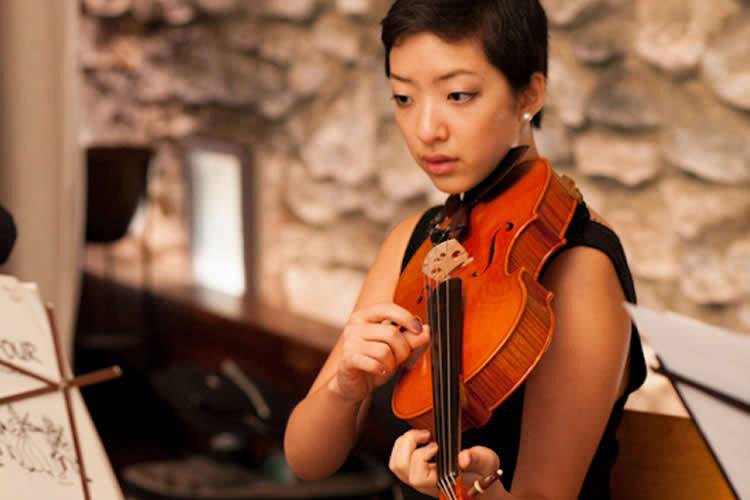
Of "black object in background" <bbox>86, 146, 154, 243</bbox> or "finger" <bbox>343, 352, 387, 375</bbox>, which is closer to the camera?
"finger" <bbox>343, 352, 387, 375</bbox>

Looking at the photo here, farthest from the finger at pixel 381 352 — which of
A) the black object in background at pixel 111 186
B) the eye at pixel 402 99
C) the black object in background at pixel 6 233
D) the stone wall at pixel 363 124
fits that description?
the black object in background at pixel 111 186

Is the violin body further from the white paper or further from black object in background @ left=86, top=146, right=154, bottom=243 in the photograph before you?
black object in background @ left=86, top=146, right=154, bottom=243

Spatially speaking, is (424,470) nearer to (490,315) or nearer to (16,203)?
(490,315)

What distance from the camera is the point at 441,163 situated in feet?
3.61

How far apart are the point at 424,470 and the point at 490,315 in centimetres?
15

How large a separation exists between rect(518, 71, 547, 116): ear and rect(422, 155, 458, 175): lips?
9 centimetres

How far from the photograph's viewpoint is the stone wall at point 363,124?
2127 millimetres

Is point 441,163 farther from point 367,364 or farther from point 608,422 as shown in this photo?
point 608,422

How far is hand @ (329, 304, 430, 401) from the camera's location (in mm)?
1019

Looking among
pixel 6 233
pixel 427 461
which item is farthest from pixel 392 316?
pixel 6 233

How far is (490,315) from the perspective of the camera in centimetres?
98

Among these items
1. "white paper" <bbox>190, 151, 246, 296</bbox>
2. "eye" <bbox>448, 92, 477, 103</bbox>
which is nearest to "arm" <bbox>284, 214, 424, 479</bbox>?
"eye" <bbox>448, 92, 477, 103</bbox>

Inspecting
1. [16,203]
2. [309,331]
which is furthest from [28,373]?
[309,331]

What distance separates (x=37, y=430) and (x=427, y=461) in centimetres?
43
